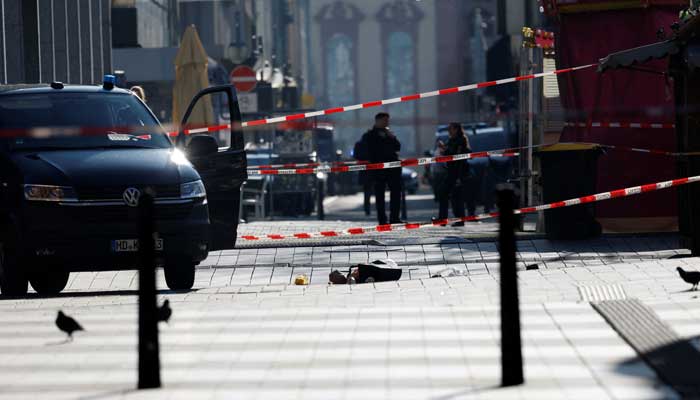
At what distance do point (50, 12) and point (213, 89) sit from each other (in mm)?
13984

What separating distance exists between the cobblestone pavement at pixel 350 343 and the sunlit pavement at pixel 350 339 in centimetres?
1

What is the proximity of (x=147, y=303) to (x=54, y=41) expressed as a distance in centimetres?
2184

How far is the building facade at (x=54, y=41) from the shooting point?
2284 cm

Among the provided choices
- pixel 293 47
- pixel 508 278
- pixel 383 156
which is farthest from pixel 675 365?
pixel 293 47

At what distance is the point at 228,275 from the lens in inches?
523

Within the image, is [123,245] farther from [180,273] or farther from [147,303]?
[147,303]

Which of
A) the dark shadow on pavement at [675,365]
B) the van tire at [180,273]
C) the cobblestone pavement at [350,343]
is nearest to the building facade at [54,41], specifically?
the van tire at [180,273]

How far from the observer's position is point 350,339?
26.3 feet

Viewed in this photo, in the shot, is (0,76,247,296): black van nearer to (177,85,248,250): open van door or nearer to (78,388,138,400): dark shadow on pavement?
(177,85,248,250): open van door

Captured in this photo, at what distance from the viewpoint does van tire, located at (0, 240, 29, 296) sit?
11.3m

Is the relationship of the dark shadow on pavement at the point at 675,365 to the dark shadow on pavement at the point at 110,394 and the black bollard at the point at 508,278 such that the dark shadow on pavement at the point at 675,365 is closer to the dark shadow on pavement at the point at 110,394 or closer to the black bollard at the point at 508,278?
the black bollard at the point at 508,278

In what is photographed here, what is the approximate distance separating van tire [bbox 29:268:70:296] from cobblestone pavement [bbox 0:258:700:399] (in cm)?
95

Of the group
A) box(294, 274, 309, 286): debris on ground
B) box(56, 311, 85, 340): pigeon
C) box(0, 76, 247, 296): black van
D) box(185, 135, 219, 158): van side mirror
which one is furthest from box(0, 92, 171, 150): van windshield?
box(56, 311, 85, 340): pigeon

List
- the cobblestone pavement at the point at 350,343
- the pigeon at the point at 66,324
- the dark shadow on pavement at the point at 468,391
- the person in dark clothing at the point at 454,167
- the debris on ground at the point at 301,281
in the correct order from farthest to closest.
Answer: the person in dark clothing at the point at 454,167, the debris on ground at the point at 301,281, the pigeon at the point at 66,324, the cobblestone pavement at the point at 350,343, the dark shadow on pavement at the point at 468,391
